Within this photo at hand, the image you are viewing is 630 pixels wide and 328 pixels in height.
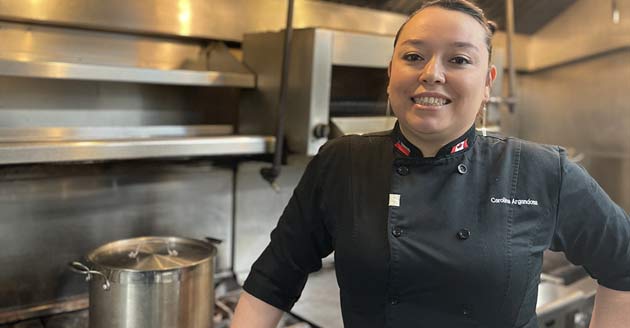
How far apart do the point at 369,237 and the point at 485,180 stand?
0.21 m

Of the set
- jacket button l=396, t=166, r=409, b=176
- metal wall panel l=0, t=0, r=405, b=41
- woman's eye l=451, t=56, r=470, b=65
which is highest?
metal wall panel l=0, t=0, r=405, b=41

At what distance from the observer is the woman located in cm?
84

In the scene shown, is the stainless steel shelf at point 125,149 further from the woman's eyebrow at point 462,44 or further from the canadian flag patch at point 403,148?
the woman's eyebrow at point 462,44

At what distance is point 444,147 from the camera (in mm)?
901

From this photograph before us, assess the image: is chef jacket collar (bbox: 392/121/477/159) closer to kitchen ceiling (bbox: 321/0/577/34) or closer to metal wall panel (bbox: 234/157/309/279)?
metal wall panel (bbox: 234/157/309/279)

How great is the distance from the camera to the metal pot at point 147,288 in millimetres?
1219

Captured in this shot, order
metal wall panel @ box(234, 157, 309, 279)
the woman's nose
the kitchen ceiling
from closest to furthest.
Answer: the woman's nose, metal wall panel @ box(234, 157, 309, 279), the kitchen ceiling

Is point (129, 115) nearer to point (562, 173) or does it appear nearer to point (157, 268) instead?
point (157, 268)

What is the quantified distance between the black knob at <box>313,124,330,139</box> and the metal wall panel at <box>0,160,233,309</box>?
410mm

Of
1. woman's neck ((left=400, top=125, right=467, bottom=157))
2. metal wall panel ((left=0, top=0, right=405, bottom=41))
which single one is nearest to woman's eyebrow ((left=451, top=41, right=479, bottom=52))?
woman's neck ((left=400, top=125, right=467, bottom=157))

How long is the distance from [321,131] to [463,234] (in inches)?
27.5

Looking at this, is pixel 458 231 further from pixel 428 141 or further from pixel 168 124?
pixel 168 124

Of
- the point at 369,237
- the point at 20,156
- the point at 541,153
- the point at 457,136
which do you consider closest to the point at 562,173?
the point at 541,153

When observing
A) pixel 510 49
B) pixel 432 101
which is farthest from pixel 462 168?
pixel 510 49
